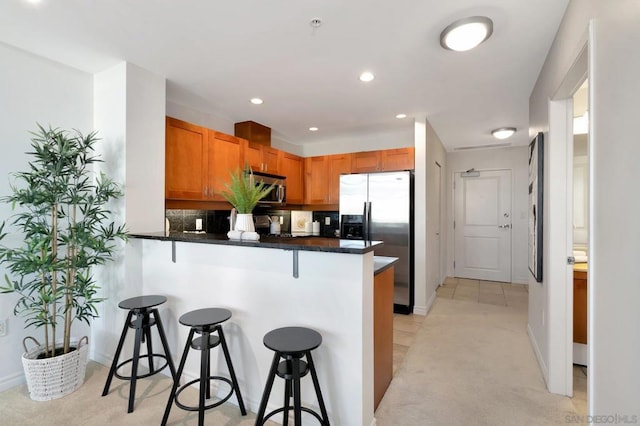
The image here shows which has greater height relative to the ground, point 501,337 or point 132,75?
point 132,75

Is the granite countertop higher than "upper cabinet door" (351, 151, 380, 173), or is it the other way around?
"upper cabinet door" (351, 151, 380, 173)

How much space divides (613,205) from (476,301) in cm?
373

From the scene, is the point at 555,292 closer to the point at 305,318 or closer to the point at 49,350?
the point at 305,318

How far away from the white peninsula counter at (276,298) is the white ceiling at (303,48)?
139 cm

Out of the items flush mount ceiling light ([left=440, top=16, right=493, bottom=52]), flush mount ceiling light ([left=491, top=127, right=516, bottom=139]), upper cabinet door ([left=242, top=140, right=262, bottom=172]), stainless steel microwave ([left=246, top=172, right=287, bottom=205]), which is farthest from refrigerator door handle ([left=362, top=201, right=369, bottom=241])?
flush mount ceiling light ([left=440, top=16, right=493, bottom=52])

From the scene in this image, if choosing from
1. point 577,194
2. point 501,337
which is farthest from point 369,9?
point 577,194

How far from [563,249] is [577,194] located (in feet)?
7.10

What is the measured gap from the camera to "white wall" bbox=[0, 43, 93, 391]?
220 cm

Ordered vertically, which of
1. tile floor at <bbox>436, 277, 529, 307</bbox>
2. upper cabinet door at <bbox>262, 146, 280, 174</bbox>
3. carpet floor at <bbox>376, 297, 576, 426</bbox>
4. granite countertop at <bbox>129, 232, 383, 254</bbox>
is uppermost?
upper cabinet door at <bbox>262, 146, 280, 174</bbox>

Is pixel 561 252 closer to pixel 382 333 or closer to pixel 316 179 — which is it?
pixel 382 333

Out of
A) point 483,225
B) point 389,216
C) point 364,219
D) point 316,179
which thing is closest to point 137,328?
→ point 364,219

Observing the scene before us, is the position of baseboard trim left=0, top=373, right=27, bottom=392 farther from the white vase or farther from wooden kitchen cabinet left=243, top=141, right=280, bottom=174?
wooden kitchen cabinet left=243, top=141, right=280, bottom=174

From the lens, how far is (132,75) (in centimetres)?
247

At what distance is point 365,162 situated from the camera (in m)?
4.57
